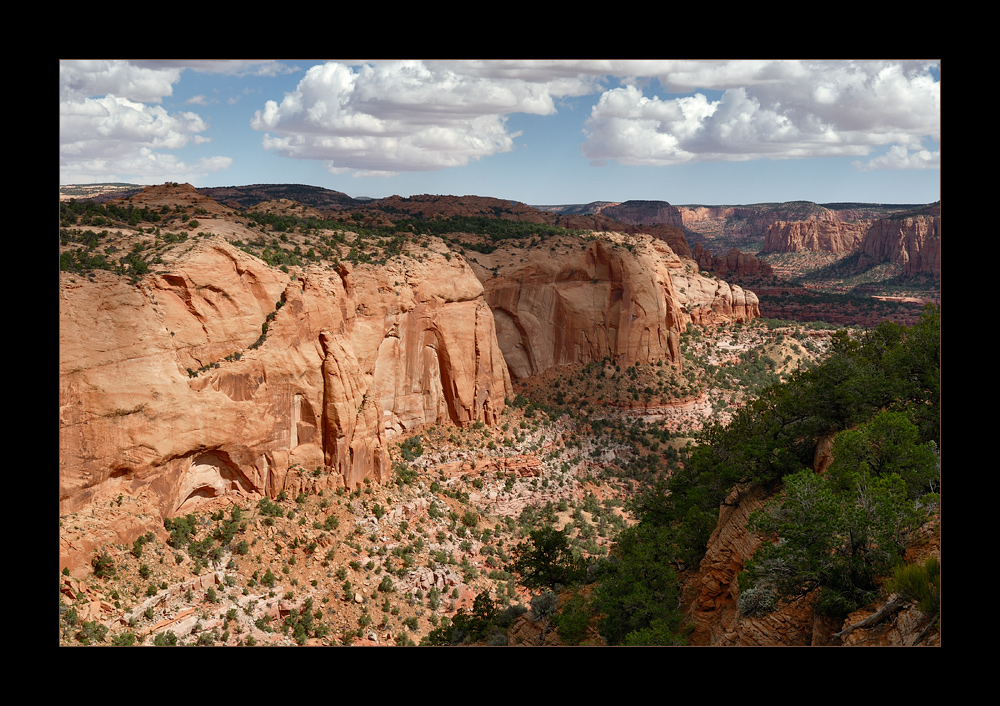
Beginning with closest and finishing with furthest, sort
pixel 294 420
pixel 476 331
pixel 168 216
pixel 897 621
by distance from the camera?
pixel 897 621, pixel 294 420, pixel 168 216, pixel 476 331

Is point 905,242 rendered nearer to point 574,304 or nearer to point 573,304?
point 574,304

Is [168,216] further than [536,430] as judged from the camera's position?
No

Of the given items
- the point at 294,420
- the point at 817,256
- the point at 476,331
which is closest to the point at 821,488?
the point at 294,420

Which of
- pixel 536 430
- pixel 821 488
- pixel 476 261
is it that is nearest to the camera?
pixel 821 488

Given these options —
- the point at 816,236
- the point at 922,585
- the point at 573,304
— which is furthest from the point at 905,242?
the point at 922,585

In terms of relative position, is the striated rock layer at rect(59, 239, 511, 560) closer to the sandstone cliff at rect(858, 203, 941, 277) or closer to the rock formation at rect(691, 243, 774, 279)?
the rock formation at rect(691, 243, 774, 279)

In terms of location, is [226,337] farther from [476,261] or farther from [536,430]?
[476,261]
